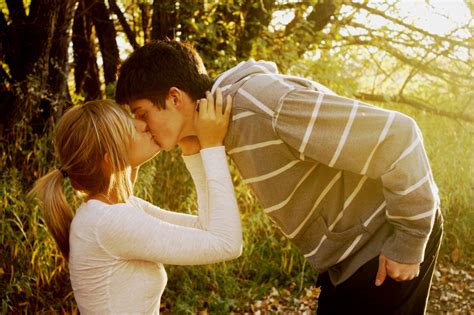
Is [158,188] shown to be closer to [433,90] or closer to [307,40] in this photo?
[307,40]

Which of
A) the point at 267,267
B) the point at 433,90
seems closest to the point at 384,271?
the point at 267,267

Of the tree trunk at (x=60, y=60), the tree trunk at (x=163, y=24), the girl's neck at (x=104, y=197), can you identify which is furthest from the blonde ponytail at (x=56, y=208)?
the tree trunk at (x=163, y=24)

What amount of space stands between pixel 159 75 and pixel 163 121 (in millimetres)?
188

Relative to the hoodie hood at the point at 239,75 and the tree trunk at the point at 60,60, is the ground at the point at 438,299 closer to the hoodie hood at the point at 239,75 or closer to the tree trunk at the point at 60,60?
the tree trunk at the point at 60,60

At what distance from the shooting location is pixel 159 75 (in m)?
2.36

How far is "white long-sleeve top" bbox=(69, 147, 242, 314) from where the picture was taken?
6.54 ft

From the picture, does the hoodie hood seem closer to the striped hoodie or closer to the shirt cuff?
the striped hoodie

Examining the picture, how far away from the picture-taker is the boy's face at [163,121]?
2.32m

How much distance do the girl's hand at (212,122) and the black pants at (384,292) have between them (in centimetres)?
70

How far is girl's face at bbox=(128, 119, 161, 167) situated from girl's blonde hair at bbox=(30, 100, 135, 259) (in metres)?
0.06

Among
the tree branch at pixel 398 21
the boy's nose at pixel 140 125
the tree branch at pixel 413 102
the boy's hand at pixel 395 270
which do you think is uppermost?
the tree branch at pixel 398 21

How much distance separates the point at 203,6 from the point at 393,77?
9.41 feet

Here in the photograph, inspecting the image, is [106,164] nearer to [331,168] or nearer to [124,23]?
[331,168]

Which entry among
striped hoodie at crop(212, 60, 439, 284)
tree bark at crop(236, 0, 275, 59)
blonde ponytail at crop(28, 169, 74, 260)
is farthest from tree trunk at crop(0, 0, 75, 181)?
striped hoodie at crop(212, 60, 439, 284)
